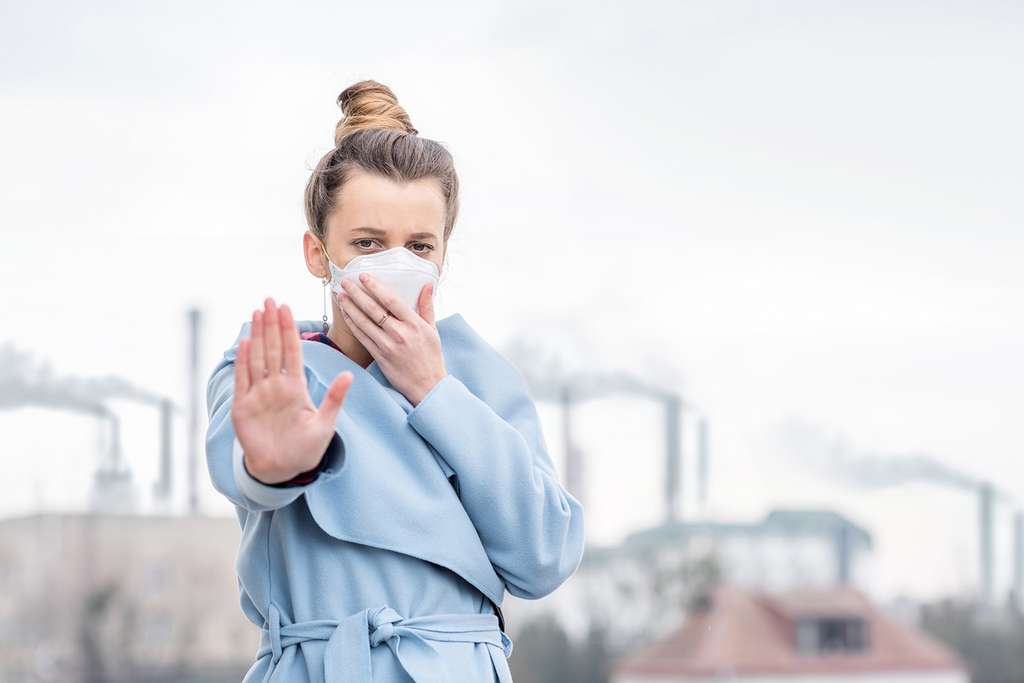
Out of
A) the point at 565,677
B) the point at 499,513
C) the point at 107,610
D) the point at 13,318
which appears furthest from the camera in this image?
the point at 565,677

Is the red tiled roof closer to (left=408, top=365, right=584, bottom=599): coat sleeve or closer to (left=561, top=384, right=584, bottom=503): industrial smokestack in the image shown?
(left=561, top=384, right=584, bottom=503): industrial smokestack

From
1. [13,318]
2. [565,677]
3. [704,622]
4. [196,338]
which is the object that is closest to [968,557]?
[704,622]

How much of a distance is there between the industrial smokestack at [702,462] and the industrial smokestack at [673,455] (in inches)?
10.8

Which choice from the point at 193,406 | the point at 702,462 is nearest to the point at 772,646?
the point at 702,462

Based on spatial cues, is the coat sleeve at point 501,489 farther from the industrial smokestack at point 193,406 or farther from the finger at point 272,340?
the industrial smokestack at point 193,406

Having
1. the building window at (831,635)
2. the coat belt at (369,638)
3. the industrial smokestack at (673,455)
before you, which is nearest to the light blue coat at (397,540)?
the coat belt at (369,638)

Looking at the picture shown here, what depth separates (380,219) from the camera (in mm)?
1170

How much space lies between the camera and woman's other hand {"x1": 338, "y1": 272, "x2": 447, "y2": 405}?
1.12 metres

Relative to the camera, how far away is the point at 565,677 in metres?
11.1

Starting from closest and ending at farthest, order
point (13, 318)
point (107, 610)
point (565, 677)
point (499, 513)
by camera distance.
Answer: point (499, 513), point (13, 318), point (107, 610), point (565, 677)

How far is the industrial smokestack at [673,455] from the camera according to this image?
37.9 feet

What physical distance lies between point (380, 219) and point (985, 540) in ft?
40.8

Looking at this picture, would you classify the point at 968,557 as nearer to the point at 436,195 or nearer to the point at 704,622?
the point at 704,622

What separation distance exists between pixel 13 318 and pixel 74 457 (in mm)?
1104
